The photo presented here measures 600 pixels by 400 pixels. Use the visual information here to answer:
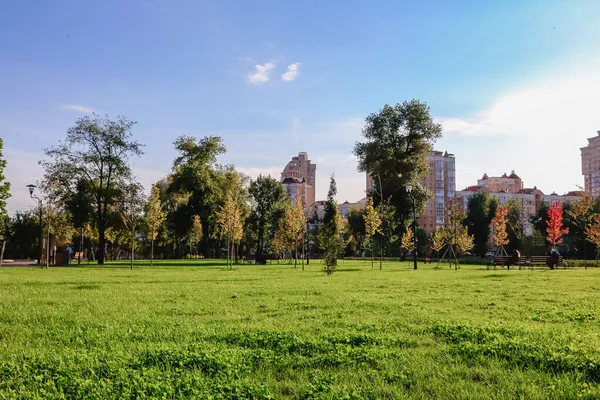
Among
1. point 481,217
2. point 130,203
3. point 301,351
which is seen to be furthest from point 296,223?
point 481,217

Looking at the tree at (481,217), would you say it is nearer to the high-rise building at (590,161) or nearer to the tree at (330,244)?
the tree at (330,244)

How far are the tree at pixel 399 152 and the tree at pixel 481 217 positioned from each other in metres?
27.5

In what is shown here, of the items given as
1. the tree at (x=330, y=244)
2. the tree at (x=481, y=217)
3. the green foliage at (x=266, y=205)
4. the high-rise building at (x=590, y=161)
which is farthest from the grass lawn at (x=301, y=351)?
the high-rise building at (x=590, y=161)

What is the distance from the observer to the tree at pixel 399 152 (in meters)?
54.2

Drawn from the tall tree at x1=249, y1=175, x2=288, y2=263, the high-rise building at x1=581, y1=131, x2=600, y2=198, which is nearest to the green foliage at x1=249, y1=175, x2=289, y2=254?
the tall tree at x1=249, y1=175, x2=288, y2=263

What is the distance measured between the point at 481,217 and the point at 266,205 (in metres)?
36.3

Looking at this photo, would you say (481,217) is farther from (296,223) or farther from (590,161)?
(590,161)

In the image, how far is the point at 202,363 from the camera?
618cm

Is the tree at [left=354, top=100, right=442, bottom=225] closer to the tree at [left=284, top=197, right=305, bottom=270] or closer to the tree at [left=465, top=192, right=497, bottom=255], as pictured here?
the tree at [left=284, top=197, right=305, bottom=270]

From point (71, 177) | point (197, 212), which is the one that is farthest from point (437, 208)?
point (71, 177)

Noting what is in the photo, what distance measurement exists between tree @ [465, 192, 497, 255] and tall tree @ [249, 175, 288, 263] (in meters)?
33.2

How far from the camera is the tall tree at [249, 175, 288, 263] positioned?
64375 mm

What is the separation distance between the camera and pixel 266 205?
65.2 metres

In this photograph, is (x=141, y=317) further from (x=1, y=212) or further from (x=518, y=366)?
(x=1, y=212)
